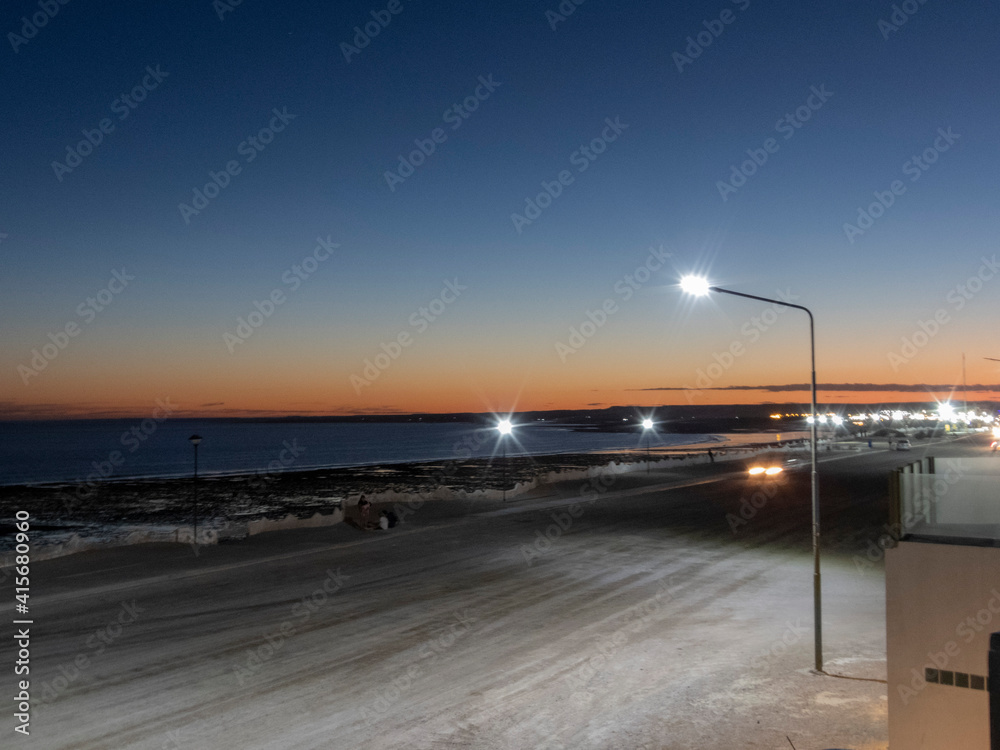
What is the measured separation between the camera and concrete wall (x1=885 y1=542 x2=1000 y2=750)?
31.6 feet

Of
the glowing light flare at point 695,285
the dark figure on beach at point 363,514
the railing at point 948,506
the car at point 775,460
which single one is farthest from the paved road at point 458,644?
the car at point 775,460

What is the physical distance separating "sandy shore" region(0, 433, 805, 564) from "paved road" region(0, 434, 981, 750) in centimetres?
872

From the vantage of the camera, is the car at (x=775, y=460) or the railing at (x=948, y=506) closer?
the railing at (x=948, y=506)

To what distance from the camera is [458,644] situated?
50.4 feet

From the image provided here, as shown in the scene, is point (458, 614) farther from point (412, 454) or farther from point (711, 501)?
point (412, 454)

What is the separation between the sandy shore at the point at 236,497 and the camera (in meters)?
35.3

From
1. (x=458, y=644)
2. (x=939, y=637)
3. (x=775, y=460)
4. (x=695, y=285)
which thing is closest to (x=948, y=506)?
(x=939, y=637)

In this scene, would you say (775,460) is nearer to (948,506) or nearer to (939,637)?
(948,506)

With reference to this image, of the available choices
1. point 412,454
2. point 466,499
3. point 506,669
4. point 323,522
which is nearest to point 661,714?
point 506,669

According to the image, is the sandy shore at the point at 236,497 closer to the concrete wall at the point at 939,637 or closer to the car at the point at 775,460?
the car at the point at 775,460

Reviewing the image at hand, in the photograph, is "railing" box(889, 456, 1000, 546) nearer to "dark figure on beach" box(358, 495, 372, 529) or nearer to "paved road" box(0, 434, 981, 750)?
"paved road" box(0, 434, 981, 750)

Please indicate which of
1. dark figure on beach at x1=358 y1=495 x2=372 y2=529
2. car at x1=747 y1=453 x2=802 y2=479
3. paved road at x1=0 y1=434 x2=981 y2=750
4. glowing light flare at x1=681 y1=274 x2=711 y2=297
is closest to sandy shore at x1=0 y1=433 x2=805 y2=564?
dark figure on beach at x1=358 y1=495 x2=372 y2=529

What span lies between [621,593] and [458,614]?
4963mm

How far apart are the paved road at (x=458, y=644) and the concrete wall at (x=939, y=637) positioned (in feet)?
4.24
